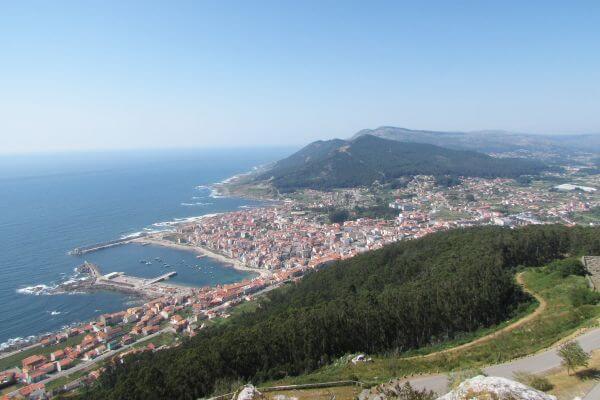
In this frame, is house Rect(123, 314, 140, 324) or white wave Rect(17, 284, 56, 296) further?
white wave Rect(17, 284, 56, 296)

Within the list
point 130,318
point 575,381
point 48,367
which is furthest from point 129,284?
point 575,381

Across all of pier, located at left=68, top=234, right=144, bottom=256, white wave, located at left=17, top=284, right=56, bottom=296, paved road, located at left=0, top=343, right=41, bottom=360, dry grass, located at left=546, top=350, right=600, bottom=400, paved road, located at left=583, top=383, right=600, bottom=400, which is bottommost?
paved road, located at left=0, top=343, right=41, bottom=360

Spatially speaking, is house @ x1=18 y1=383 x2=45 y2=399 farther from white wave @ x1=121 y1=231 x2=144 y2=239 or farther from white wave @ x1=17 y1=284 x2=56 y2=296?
white wave @ x1=121 y1=231 x2=144 y2=239

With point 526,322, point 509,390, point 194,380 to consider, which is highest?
point 509,390

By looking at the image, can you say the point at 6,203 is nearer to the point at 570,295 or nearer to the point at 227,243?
the point at 227,243

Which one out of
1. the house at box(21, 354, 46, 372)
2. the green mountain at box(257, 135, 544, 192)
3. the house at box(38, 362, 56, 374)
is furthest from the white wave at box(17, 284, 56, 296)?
the green mountain at box(257, 135, 544, 192)

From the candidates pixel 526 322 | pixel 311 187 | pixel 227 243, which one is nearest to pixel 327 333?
pixel 526 322

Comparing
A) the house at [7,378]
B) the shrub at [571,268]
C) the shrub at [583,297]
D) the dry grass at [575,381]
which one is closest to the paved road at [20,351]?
the house at [7,378]

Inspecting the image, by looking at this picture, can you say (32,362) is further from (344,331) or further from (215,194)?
(215,194)
